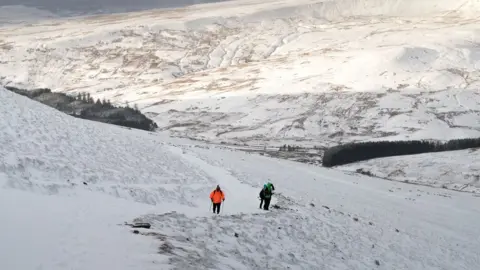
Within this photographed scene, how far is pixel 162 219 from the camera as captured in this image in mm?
20359

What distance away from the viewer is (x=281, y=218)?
82.0 feet

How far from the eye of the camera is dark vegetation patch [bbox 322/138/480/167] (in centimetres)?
9912

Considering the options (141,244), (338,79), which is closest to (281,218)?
(141,244)

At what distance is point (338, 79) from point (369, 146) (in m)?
89.4

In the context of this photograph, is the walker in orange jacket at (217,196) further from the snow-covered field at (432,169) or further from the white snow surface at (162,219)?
the snow-covered field at (432,169)

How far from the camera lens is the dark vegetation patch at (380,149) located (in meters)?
99.1

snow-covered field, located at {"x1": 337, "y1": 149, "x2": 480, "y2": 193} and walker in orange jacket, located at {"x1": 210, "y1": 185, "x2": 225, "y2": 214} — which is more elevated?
walker in orange jacket, located at {"x1": 210, "y1": 185, "x2": 225, "y2": 214}

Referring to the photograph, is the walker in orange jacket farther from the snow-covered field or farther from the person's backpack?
the snow-covered field

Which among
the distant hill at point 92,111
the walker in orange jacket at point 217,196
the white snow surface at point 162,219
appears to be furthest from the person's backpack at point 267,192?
the distant hill at point 92,111

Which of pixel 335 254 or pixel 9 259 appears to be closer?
pixel 9 259

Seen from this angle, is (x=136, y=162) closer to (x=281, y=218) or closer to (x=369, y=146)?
(x=281, y=218)

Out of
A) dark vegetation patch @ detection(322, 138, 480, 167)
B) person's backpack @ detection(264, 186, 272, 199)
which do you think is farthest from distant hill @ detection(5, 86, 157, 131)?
person's backpack @ detection(264, 186, 272, 199)

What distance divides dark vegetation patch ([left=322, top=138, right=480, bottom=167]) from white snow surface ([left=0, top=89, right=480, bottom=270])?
190ft

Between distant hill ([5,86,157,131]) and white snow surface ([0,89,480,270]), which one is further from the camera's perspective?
distant hill ([5,86,157,131])
